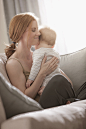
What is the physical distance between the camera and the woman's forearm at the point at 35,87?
1307 millimetres

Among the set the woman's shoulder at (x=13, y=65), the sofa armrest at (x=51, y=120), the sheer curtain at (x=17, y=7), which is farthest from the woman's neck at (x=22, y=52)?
the sheer curtain at (x=17, y=7)

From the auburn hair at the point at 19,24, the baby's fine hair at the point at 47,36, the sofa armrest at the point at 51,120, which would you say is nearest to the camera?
the sofa armrest at the point at 51,120

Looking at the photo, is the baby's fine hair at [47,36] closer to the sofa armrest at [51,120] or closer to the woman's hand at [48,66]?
the woman's hand at [48,66]

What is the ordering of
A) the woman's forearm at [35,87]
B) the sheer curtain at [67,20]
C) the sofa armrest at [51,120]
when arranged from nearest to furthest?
the sofa armrest at [51,120], the woman's forearm at [35,87], the sheer curtain at [67,20]

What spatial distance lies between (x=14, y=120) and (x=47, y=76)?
99cm

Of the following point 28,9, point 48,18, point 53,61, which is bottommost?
point 53,61

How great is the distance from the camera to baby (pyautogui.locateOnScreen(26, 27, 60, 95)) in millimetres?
1384

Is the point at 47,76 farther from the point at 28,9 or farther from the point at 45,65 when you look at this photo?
the point at 28,9

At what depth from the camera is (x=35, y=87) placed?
1.32 metres

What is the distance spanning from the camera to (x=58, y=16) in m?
2.86

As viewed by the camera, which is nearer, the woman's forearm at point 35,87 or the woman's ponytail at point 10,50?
the woman's forearm at point 35,87

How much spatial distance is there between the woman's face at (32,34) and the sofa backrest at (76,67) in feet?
1.40

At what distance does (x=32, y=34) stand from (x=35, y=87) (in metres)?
0.51

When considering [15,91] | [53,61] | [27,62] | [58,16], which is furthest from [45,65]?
[58,16]
